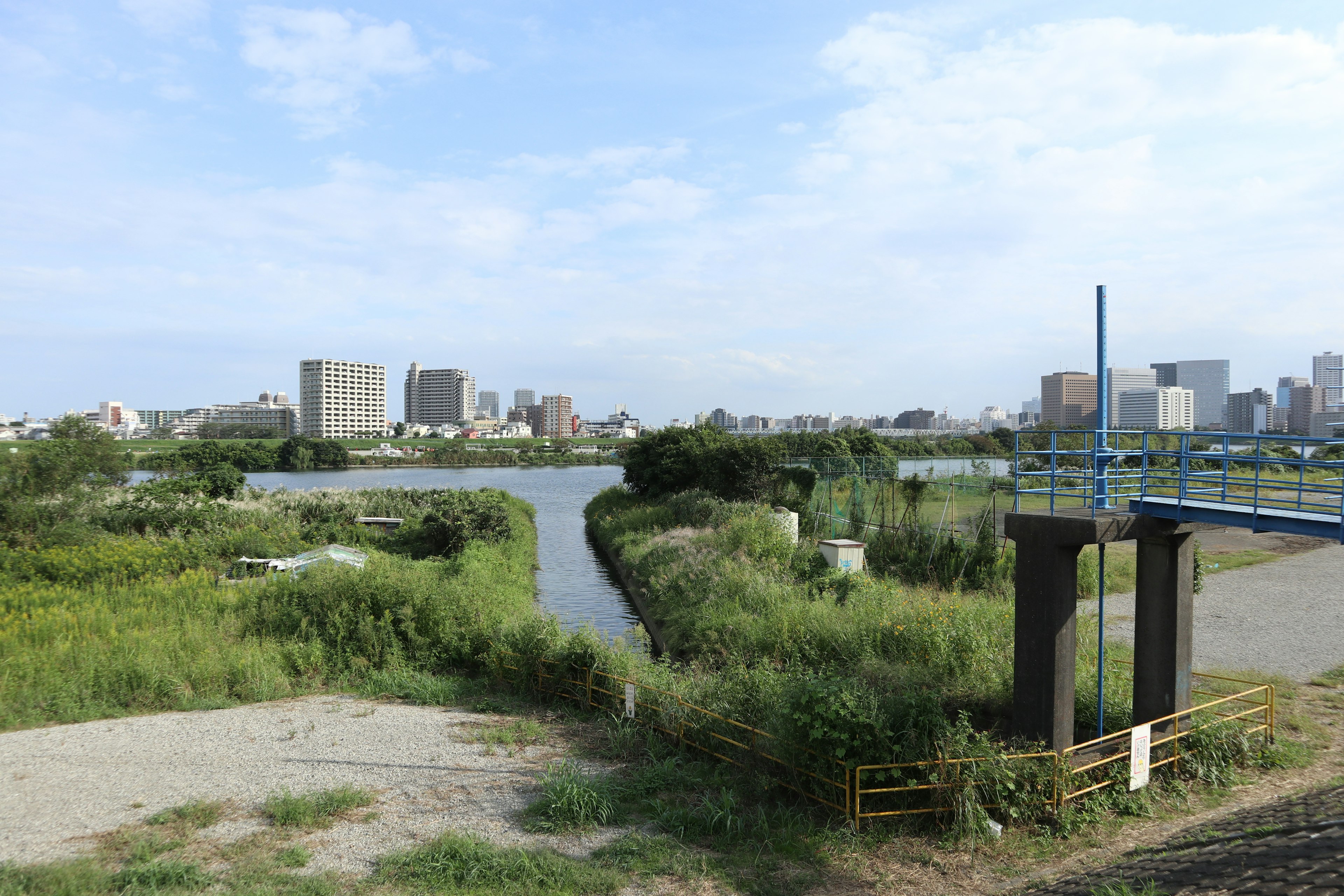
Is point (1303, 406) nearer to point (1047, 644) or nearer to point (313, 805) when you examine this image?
point (1047, 644)

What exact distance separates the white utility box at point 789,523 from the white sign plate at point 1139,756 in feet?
50.8

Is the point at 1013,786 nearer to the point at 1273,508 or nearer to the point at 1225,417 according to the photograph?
the point at 1273,508

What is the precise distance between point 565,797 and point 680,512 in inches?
1001

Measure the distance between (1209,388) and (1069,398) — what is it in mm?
4119

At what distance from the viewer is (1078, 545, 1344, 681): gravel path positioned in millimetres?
14938

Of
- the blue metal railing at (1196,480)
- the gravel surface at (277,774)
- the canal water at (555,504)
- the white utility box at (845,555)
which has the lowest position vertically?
the canal water at (555,504)

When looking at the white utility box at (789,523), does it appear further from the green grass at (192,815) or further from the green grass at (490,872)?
the green grass at (192,815)

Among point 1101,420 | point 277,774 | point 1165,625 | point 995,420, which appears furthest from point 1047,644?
point 995,420

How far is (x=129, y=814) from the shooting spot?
8172 mm

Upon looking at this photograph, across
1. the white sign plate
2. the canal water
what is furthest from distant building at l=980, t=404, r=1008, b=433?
the white sign plate

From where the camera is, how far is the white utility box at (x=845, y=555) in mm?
20656

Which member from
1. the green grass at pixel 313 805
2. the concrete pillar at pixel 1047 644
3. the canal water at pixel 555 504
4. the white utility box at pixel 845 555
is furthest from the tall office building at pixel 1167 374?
the green grass at pixel 313 805

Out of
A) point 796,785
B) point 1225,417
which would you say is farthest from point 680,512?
point 796,785

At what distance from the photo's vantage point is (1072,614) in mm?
9484
